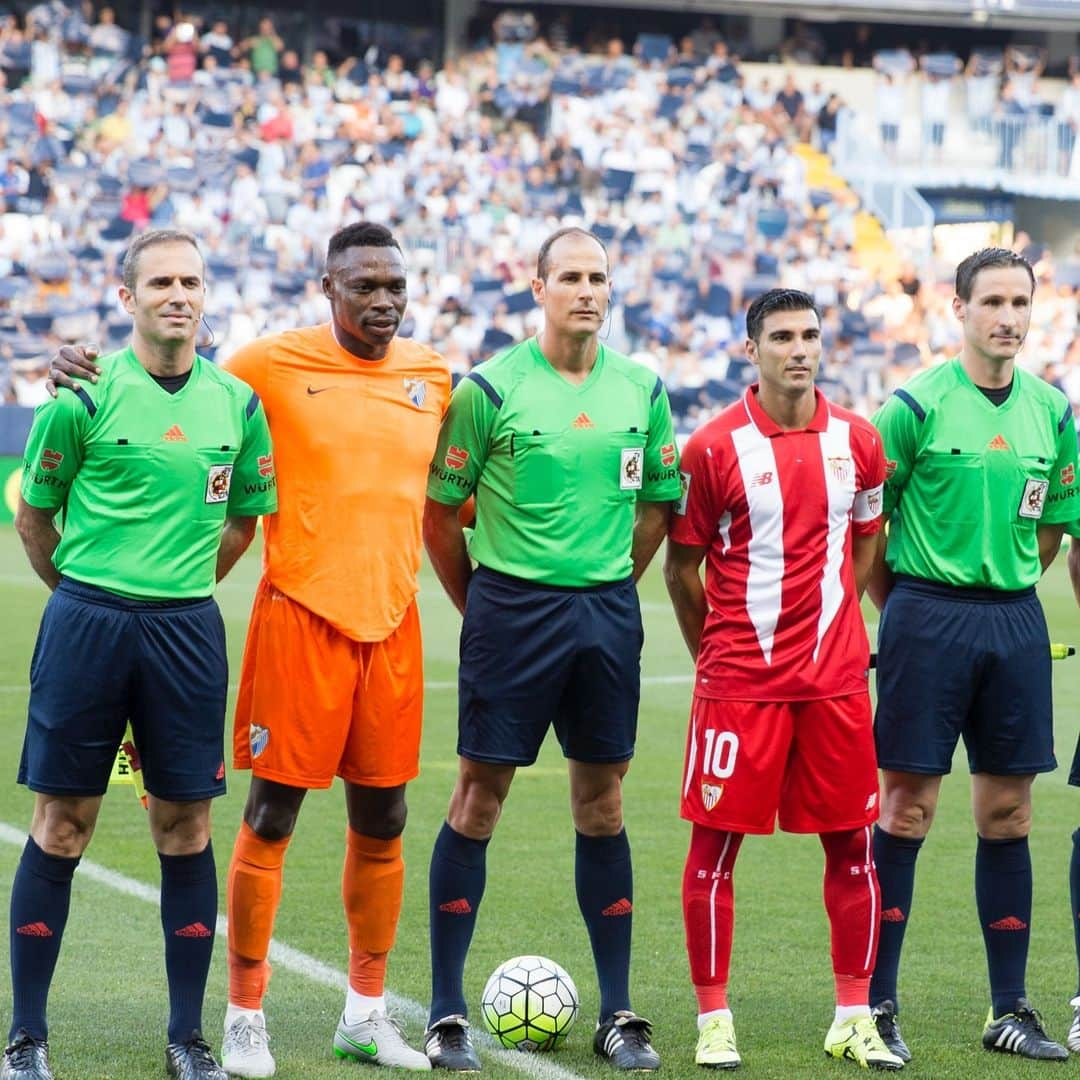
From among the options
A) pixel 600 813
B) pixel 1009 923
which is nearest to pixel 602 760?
pixel 600 813

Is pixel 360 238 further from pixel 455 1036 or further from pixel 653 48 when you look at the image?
pixel 653 48

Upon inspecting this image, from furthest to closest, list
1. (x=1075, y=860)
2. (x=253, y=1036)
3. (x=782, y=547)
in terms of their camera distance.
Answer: (x=1075, y=860)
(x=782, y=547)
(x=253, y=1036)

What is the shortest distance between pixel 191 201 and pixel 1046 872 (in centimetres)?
2106

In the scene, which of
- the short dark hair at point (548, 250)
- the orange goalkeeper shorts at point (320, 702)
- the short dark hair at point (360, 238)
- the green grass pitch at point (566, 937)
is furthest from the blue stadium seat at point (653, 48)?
the orange goalkeeper shorts at point (320, 702)

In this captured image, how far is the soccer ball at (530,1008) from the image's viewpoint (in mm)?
5000

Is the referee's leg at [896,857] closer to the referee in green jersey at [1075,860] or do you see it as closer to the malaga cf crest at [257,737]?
the referee in green jersey at [1075,860]

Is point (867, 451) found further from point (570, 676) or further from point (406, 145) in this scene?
point (406, 145)

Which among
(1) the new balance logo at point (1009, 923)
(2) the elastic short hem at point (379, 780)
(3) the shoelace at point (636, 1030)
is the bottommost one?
(3) the shoelace at point (636, 1030)

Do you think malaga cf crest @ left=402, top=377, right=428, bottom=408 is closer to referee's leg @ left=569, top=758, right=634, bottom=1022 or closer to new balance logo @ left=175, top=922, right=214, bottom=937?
referee's leg @ left=569, top=758, right=634, bottom=1022

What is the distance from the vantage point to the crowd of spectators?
25.1 meters

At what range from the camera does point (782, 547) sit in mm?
4949

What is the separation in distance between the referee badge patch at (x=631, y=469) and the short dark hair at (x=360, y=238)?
0.82m

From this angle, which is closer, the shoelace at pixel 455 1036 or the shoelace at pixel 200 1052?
the shoelace at pixel 200 1052

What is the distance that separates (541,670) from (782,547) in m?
0.71
